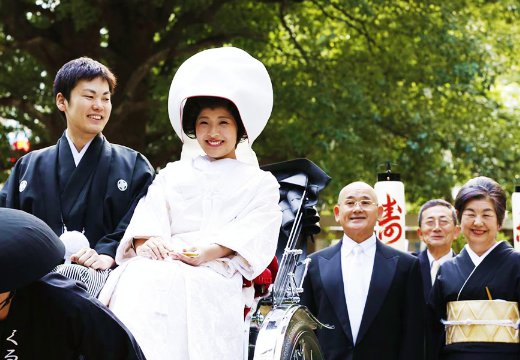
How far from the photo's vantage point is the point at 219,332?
13.1ft

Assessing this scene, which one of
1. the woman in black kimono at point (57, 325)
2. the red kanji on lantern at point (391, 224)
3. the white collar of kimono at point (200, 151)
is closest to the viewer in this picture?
the woman in black kimono at point (57, 325)

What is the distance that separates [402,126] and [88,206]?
949 centimetres

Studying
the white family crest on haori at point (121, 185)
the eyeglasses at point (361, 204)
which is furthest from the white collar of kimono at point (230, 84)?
the eyeglasses at point (361, 204)

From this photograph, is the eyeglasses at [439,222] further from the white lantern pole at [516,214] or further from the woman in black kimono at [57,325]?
the woman in black kimono at [57,325]

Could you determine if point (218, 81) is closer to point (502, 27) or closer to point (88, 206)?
point (88, 206)

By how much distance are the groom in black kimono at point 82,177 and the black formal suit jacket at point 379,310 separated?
1.70 meters

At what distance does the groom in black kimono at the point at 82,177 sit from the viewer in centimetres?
436

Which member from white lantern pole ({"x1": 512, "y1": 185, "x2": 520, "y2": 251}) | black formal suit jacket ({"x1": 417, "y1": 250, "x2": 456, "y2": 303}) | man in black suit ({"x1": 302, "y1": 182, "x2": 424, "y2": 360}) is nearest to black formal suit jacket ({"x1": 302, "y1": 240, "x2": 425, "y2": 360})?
man in black suit ({"x1": 302, "y1": 182, "x2": 424, "y2": 360})

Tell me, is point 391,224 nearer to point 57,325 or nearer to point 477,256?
point 477,256

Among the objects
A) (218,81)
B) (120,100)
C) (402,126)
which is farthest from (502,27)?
(218,81)

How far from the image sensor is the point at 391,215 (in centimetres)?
867

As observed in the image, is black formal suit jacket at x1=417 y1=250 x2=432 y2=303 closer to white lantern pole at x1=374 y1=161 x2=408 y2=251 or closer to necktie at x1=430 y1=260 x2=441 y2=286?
necktie at x1=430 y1=260 x2=441 y2=286

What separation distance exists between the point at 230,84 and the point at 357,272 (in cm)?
191

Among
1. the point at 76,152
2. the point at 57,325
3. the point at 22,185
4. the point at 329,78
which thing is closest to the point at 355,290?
the point at 76,152
